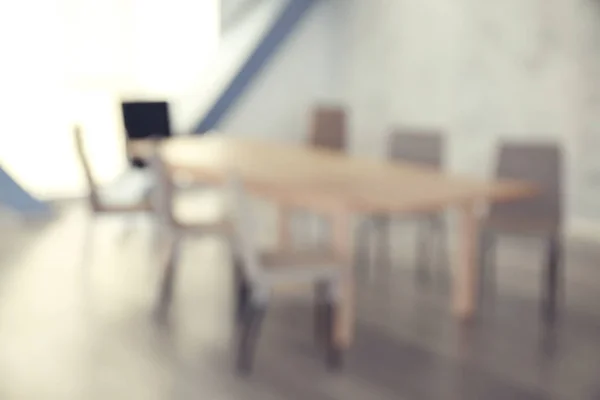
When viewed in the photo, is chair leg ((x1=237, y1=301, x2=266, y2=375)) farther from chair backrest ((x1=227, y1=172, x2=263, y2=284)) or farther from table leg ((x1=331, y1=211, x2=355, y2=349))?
table leg ((x1=331, y1=211, x2=355, y2=349))

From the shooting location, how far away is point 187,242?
5938 millimetres

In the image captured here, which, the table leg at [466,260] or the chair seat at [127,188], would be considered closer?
the table leg at [466,260]

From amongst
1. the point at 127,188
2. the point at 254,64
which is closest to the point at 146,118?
the point at 127,188

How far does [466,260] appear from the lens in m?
4.09

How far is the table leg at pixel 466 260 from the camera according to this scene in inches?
159

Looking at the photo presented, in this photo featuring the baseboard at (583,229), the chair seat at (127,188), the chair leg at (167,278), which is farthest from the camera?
the chair seat at (127,188)

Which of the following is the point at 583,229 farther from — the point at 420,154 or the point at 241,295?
the point at 241,295

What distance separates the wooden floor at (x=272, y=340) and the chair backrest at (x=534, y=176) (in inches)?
19.2

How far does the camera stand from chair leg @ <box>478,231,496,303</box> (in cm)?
434

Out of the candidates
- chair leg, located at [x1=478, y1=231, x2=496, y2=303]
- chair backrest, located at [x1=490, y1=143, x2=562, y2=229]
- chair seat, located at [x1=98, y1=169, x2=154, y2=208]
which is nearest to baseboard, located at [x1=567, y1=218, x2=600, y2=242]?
chair leg, located at [x1=478, y1=231, x2=496, y2=303]

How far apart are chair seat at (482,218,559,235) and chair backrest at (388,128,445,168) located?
776 mm

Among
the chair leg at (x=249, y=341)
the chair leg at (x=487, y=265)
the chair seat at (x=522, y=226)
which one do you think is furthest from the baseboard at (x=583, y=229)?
the chair leg at (x=249, y=341)

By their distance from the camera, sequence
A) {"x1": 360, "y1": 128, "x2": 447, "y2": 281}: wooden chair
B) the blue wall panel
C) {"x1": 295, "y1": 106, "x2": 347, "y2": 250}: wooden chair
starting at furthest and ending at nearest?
the blue wall panel, {"x1": 295, "y1": 106, "x2": 347, "y2": 250}: wooden chair, {"x1": 360, "y1": 128, "x2": 447, "y2": 281}: wooden chair

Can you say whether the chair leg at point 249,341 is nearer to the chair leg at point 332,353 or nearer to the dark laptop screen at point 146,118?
the chair leg at point 332,353
